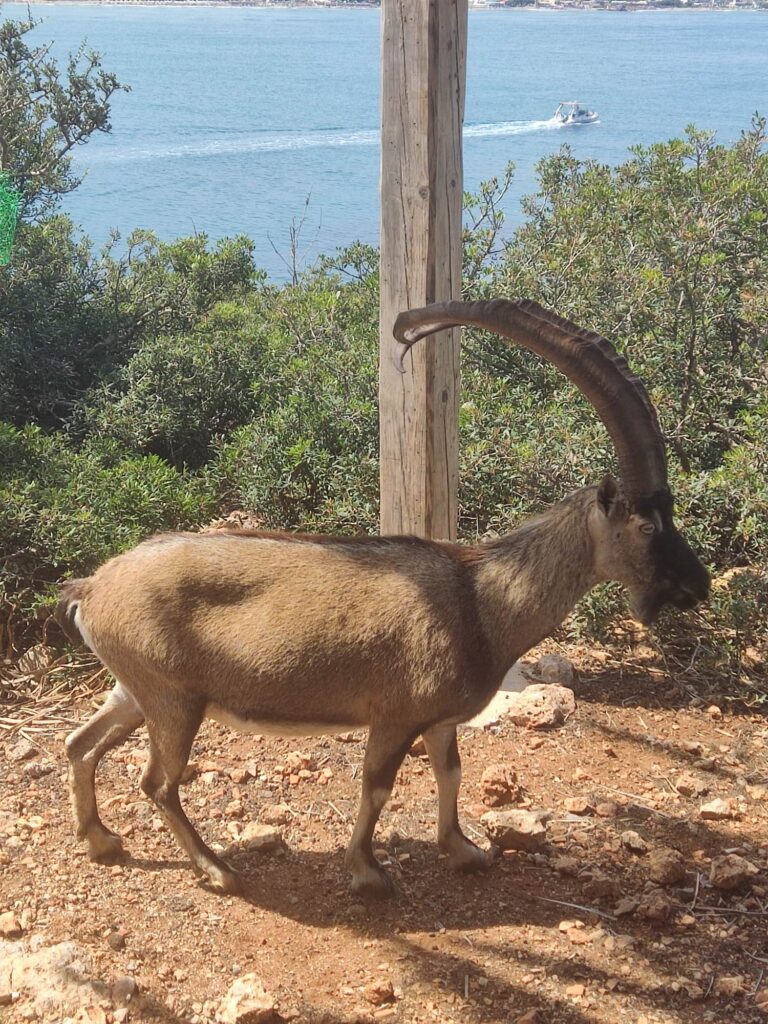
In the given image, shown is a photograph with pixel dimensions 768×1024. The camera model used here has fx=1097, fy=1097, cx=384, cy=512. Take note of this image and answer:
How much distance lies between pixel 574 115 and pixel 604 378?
1865 cm

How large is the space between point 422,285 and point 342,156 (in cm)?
1537

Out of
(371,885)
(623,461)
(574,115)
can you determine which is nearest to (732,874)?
(371,885)

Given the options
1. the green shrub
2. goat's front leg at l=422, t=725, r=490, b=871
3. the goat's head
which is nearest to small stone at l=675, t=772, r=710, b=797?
goat's front leg at l=422, t=725, r=490, b=871

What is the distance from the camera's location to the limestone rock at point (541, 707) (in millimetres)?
6082

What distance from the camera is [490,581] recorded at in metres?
4.76

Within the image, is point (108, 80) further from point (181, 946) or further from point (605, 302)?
point (181, 946)

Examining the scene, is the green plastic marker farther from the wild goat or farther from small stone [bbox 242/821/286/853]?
small stone [bbox 242/821/286/853]

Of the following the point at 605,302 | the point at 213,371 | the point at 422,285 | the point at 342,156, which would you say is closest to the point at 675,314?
the point at 605,302

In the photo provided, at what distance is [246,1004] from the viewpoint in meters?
4.00

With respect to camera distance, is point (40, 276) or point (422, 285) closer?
point (422, 285)

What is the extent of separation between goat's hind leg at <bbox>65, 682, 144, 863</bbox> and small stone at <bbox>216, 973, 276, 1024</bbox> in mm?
1146

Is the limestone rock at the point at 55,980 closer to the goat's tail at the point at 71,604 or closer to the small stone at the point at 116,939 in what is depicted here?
the small stone at the point at 116,939

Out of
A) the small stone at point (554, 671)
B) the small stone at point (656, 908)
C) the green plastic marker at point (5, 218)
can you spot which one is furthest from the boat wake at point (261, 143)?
the small stone at point (656, 908)

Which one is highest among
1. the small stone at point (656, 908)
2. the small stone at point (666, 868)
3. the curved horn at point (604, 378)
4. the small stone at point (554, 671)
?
the curved horn at point (604, 378)
